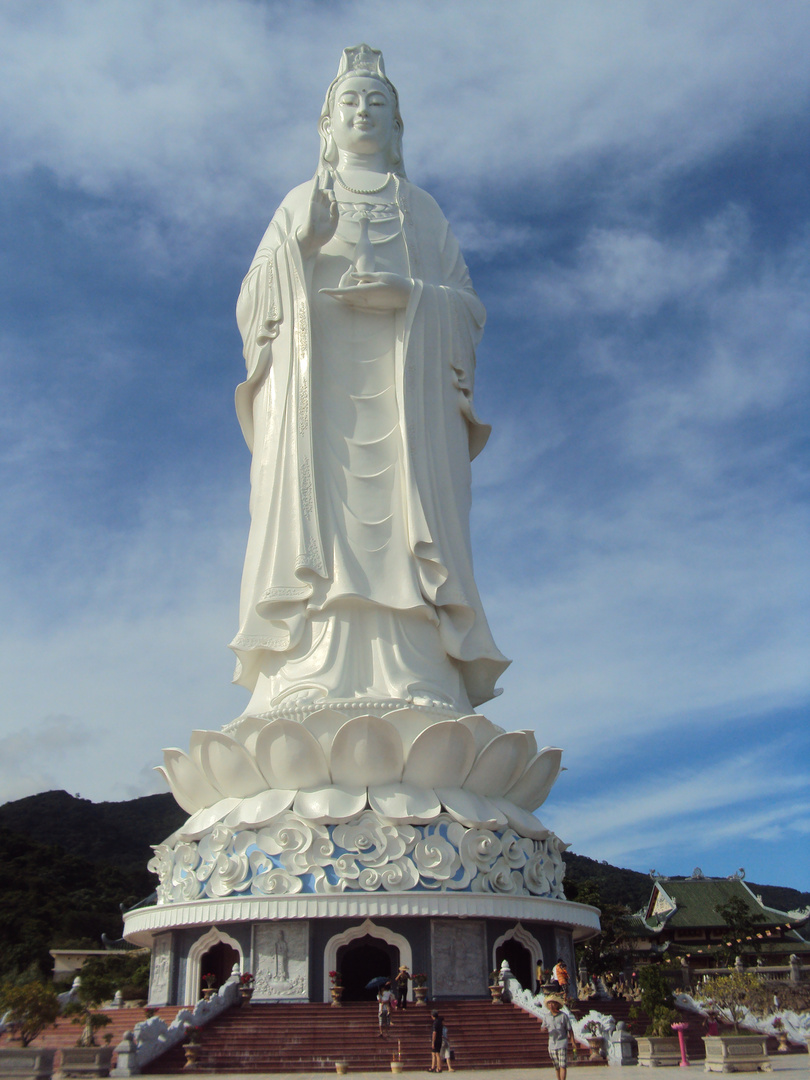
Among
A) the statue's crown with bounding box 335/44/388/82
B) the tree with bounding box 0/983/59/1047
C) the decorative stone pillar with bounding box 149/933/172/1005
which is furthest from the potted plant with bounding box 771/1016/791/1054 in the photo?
the statue's crown with bounding box 335/44/388/82

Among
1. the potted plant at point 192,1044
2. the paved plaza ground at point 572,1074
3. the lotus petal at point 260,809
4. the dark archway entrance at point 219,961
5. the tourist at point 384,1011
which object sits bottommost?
the paved plaza ground at point 572,1074

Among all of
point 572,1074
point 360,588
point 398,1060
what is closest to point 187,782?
point 360,588

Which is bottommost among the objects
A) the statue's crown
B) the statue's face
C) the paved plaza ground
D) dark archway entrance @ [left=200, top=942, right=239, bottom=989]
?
the paved plaza ground

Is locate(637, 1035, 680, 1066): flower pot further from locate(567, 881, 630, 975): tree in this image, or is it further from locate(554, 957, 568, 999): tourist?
locate(567, 881, 630, 975): tree

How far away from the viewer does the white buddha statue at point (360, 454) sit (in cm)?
1220

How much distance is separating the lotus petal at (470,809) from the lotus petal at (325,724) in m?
1.33

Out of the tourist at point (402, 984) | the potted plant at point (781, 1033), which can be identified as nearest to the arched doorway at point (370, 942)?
the tourist at point (402, 984)

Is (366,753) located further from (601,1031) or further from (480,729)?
(601,1031)

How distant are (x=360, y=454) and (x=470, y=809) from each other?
5.00 m

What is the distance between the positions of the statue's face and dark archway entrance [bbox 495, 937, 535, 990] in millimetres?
11701

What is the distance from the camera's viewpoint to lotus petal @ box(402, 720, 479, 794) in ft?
35.4

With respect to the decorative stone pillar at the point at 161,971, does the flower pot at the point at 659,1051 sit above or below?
below

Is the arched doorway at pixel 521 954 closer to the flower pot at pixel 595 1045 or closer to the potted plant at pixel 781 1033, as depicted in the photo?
the flower pot at pixel 595 1045

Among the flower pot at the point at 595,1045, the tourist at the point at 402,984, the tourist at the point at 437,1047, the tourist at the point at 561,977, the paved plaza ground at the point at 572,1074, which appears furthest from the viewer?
the tourist at the point at 402,984
